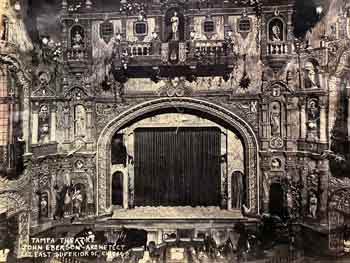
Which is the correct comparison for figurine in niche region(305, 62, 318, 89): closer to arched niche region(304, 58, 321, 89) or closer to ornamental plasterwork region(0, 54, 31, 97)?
arched niche region(304, 58, 321, 89)

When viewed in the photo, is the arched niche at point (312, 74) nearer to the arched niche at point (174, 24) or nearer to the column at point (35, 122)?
the arched niche at point (174, 24)

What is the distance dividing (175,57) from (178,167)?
42.5 inches

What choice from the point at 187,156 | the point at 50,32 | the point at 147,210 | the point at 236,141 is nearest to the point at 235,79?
the point at 236,141

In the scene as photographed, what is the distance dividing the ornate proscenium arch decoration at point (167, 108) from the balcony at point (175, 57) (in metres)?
0.30

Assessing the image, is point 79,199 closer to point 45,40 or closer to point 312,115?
point 45,40

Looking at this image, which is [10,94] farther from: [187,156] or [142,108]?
[187,156]

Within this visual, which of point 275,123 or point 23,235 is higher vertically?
point 275,123

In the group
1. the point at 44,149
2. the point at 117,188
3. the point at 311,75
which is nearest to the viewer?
the point at 311,75

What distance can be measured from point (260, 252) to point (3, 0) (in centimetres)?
346

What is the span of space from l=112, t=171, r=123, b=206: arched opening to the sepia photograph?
0.02 m

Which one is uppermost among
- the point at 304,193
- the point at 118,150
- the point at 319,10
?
the point at 319,10

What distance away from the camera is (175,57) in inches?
165

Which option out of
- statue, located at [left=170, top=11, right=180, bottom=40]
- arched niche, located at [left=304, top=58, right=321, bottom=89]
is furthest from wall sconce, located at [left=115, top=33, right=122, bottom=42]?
arched niche, located at [left=304, top=58, right=321, bottom=89]

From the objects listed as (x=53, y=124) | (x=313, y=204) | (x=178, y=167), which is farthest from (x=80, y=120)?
(x=313, y=204)
